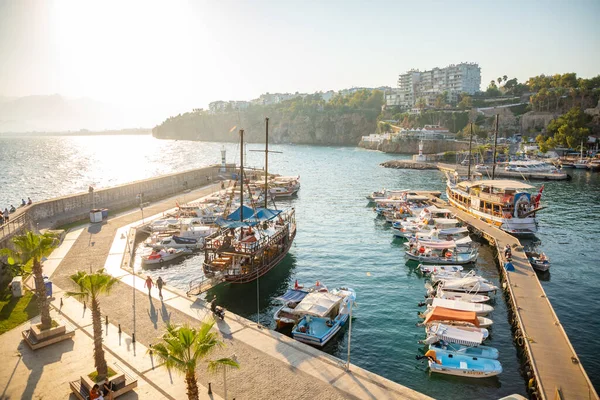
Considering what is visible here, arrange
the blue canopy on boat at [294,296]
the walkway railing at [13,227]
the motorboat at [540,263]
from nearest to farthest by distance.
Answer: the blue canopy on boat at [294,296], the walkway railing at [13,227], the motorboat at [540,263]

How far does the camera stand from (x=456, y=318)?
93.2 feet

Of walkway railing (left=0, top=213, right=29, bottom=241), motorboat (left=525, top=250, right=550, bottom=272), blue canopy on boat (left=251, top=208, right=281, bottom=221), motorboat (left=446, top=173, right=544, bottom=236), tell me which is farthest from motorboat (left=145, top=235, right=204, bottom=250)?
motorboat (left=446, top=173, right=544, bottom=236)

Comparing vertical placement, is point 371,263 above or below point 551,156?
below

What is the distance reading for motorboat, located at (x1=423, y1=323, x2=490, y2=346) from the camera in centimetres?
2628

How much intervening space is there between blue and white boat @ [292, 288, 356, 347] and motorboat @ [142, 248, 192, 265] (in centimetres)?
1909

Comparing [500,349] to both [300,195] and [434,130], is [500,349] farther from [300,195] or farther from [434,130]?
[434,130]

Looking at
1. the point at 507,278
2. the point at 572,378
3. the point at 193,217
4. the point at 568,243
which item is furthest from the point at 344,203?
the point at 572,378

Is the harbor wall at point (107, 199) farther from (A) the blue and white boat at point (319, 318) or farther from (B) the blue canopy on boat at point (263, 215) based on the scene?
A: (A) the blue and white boat at point (319, 318)

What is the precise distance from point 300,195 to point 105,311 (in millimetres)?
61128

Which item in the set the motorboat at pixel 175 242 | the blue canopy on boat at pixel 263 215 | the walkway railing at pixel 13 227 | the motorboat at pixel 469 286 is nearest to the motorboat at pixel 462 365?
the motorboat at pixel 469 286

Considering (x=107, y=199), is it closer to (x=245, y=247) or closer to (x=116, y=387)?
(x=245, y=247)

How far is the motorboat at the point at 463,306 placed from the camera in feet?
99.1

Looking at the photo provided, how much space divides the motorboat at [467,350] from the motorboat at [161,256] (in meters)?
27.7

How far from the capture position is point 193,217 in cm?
5684
